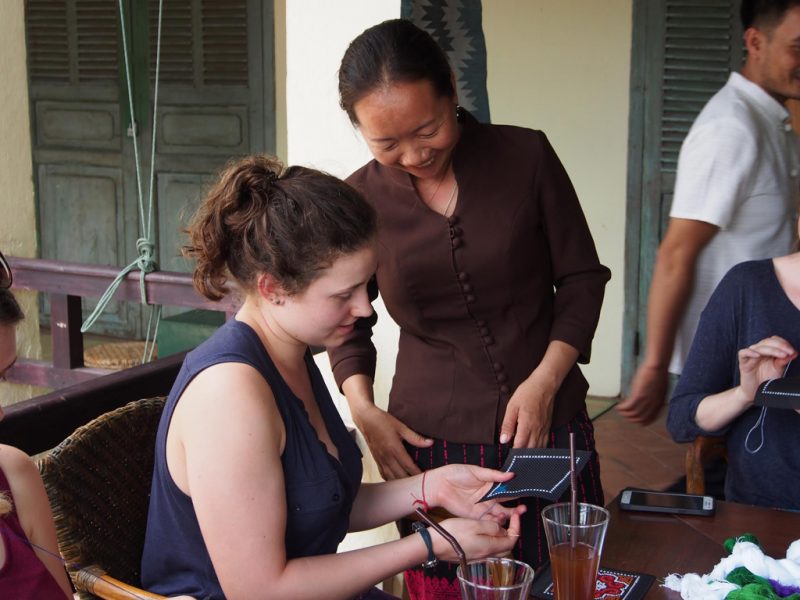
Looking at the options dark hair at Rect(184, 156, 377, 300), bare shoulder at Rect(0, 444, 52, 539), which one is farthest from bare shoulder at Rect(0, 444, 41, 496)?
dark hair at Rect(184, 156, 377, 300)

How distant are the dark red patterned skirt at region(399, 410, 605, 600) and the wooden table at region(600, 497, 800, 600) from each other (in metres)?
0.20

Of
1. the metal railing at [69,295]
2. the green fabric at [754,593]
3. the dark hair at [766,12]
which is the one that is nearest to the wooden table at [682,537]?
the green fabric at [754,593]

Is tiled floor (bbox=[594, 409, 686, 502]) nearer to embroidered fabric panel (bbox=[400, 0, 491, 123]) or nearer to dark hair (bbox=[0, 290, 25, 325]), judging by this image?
embroidered fabric panel (bbox=[400, 0, 491, 123])

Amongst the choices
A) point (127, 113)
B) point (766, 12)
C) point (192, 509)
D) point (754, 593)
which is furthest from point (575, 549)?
point (127, 113)

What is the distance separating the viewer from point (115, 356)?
4.41 m

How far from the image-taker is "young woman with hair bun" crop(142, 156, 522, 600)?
1628 millimetres

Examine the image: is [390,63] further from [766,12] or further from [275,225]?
[766,12]

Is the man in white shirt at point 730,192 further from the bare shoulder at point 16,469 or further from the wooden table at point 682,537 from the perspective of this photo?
the bare shoulder at point 16,469

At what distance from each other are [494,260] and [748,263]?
0.62m

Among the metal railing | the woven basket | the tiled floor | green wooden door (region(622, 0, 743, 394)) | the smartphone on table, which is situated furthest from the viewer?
green wooden door (region(622, 0, 743, 394))

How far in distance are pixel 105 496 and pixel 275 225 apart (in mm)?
584

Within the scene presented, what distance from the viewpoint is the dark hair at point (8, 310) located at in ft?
4.98

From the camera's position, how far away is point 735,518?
1927 mm

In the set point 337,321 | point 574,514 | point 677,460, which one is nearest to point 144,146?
point 677,460
